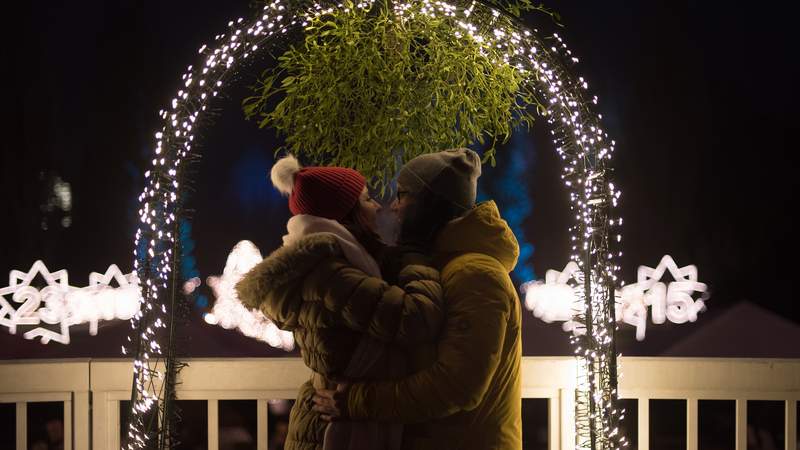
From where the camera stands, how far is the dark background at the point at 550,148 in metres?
4.58

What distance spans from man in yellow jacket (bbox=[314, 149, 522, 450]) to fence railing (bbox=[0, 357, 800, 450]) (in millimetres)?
1058

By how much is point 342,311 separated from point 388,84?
46.2 inches

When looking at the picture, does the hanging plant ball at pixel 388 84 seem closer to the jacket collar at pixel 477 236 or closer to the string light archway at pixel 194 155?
the string light archway at pixel 194 155

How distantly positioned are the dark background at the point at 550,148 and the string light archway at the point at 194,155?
2493 millimetres

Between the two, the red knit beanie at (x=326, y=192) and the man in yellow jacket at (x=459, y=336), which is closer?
the man in yellow jacket at (x=459, y=336)

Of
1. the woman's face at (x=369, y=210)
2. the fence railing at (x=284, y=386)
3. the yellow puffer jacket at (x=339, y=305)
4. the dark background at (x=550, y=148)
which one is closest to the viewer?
the yellow puffer jacket at (x=339, y=305)

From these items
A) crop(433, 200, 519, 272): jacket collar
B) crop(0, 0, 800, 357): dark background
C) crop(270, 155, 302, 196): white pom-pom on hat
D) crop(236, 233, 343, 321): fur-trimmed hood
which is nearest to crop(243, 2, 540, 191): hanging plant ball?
crop(270, 155, 302, 196): white pom-pom on hat

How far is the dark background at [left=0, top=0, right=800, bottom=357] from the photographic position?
15.0 ft

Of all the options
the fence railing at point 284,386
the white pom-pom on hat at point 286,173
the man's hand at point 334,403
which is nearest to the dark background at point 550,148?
the fence railing at point 284,386

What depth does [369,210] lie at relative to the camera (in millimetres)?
1441

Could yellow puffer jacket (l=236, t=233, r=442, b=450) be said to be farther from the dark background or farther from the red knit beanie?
the dark background

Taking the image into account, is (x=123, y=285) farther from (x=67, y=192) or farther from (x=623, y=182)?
(x=623, y=182)

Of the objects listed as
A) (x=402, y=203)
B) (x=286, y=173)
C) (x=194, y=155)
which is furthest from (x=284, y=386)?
(x=402, y=203)

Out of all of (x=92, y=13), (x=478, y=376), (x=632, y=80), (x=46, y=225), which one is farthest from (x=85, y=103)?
(x=478, y=376)
